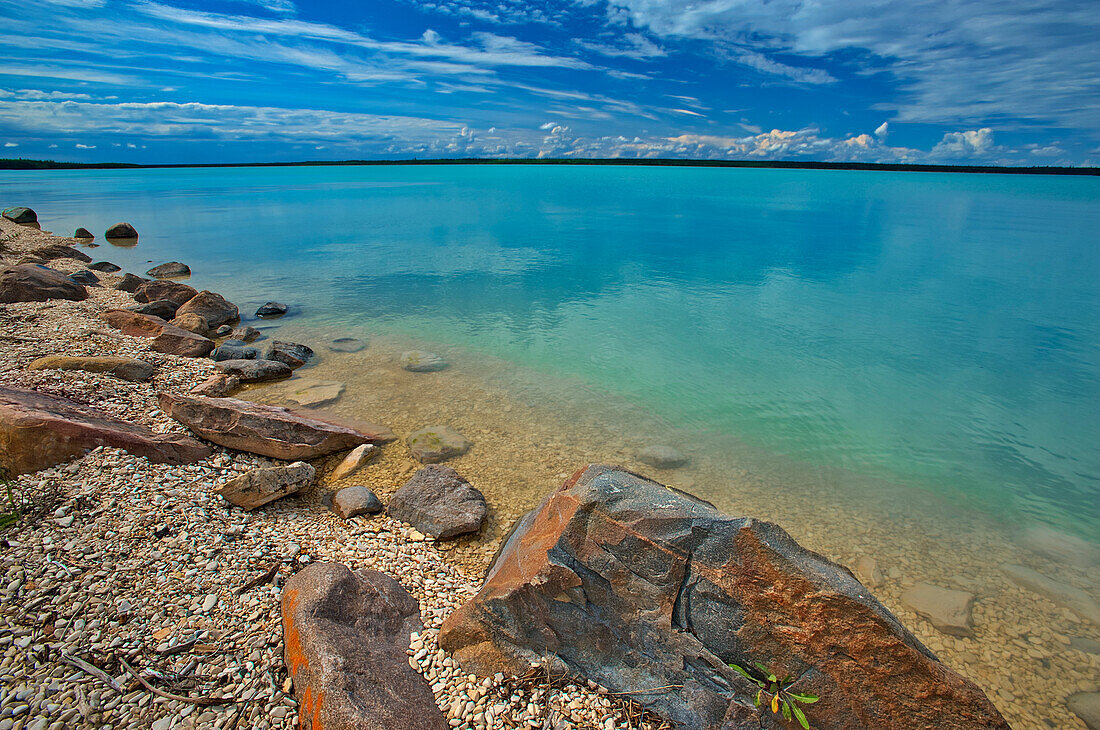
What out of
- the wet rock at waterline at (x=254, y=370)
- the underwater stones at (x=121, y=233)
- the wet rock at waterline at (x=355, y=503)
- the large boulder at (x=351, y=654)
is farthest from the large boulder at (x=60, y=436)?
the underwater stones at (x=121, y=233)

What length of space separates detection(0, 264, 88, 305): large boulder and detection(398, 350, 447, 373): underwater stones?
10439mm

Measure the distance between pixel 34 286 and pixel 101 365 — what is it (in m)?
8.55

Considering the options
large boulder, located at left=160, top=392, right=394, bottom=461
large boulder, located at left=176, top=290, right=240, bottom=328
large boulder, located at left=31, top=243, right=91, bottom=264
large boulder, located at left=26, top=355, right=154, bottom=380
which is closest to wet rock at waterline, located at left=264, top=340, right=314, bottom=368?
large boulder, located at left=26, top=355, right=154, bottom=380

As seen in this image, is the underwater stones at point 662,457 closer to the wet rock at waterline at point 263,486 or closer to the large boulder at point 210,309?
the wet rock at waterline at point 263,486

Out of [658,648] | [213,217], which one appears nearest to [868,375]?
[658,648]

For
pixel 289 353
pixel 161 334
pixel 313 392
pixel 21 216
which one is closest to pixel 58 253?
pixel 161 334

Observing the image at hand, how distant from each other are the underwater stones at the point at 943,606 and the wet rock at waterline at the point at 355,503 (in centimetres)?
564

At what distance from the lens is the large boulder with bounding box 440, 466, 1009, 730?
304 centimetres

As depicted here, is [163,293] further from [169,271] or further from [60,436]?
[60,436]

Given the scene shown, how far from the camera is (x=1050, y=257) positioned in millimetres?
26219

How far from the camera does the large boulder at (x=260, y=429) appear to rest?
663cm

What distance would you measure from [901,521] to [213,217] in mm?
49639

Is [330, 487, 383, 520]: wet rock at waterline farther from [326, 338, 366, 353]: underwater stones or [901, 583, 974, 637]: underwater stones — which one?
[326, 338, 366, 353]: underwater stones

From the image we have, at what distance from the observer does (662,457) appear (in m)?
7.60
